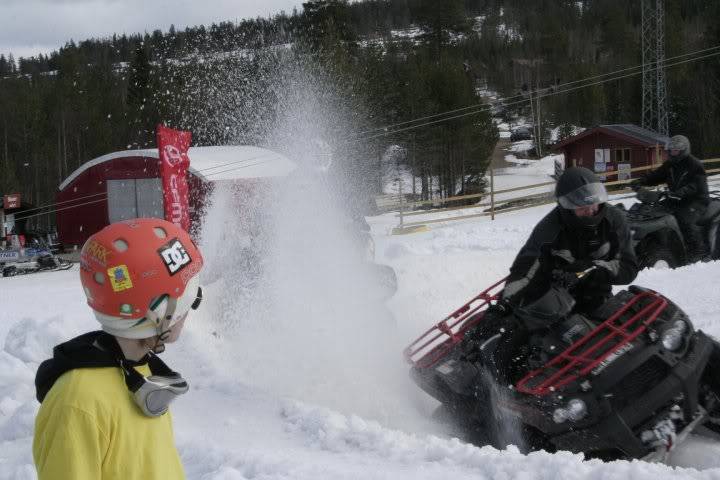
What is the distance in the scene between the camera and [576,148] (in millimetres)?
44469

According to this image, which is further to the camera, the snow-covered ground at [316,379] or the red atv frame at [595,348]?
the red atv frame at [595,348]

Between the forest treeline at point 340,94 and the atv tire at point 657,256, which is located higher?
the forest treeline at point 340,94

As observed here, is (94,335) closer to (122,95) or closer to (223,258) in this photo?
(223,258)

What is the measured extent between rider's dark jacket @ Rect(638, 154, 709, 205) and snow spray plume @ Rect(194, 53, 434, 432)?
4.29 meters

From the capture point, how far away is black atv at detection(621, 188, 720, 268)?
9.41m

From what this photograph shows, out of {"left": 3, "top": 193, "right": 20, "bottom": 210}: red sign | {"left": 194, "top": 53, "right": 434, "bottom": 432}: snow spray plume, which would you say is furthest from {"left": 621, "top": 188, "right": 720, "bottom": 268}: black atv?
{"left": 3, "top": 193, "right": 20, "bottom": 210}: red sign

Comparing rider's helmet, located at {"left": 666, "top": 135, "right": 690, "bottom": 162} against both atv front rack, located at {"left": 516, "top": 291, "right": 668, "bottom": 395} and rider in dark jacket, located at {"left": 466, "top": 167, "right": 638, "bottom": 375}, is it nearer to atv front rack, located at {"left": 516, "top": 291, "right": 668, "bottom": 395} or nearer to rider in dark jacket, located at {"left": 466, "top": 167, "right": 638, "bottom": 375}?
rider in dark jacket, located at {"left": 466, "top": 167, "right": 638, "bottom": 375}

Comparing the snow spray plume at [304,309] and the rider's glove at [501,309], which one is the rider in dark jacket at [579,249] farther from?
the snow spray plume at [304,309]

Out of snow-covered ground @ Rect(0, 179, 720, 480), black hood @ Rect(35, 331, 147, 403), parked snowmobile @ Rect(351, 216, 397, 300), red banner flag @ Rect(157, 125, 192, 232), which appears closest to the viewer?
black hood @ Rect(35, 331, 147, 403)

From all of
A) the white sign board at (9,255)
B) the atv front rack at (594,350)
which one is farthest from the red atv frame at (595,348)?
the white sign board at (9,255)

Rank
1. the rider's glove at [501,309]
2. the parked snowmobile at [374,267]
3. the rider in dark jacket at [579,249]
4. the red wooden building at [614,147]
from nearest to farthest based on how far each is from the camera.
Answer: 1. the rider in dark jacket at [579,249]
2. the rider's glove at [501,309]
3. the parked snowmobile at [374,267]
4. the red wooden building at [614,147]

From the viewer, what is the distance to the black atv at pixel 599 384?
169 inches

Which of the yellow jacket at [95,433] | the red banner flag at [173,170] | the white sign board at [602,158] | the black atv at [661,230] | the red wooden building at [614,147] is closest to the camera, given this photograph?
the yellow jacket at [95,433]

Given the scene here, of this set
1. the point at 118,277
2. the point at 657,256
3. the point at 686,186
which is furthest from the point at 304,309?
the point at 118,277
